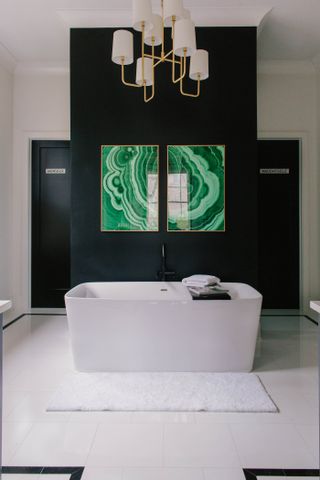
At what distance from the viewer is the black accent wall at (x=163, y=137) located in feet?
12.3

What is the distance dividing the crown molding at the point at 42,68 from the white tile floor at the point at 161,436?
11.7 ft

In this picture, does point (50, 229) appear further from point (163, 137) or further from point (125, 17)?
point (125, 17)

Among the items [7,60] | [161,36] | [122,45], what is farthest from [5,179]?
[161,36]

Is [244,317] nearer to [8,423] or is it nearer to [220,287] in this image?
[220,287]

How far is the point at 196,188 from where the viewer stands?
3.77 meters

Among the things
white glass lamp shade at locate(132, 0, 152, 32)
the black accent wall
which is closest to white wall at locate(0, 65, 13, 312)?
the black accent wall

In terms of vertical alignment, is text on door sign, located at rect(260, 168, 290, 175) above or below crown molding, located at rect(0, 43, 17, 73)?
below

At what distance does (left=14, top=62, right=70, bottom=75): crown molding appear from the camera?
4.77 metres

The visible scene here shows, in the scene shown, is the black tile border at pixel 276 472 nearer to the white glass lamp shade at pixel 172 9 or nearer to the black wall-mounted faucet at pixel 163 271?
the black wall-mounted faucet at pixel 163 271

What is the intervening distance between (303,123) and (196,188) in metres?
1.96

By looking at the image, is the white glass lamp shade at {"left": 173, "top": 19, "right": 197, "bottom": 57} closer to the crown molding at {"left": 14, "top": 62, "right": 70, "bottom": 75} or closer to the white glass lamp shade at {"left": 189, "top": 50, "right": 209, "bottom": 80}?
the white glass lamp shade at {"left": 189, "top": 50, "right": 209, "bottom": 80}

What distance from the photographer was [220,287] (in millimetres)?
3555

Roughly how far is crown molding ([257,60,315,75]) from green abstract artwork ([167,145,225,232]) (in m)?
1.68

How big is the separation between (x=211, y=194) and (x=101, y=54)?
5.63ft
